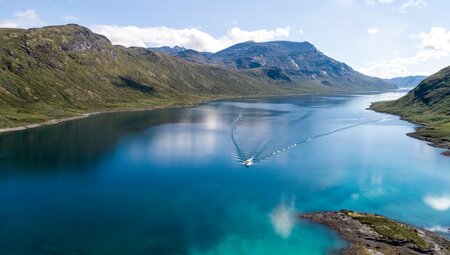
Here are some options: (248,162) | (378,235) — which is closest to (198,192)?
(248,162)

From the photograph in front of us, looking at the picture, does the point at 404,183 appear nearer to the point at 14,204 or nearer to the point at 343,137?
the point at 343,137

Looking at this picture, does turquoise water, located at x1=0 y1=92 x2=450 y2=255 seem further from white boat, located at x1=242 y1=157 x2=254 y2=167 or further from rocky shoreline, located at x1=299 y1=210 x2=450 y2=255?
rocky shoreline, located at x1=299 y1=210 x2=450 y2=255

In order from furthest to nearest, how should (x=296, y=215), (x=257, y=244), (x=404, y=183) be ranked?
(x=404, y=183)
(x=296, y=215)
(x=257, y=244)

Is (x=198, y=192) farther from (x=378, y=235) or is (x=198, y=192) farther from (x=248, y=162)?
(x=378, y=235)

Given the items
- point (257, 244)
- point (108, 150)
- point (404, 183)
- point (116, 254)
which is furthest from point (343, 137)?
point (116, 254)

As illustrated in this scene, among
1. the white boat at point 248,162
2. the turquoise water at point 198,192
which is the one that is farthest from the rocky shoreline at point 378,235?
the white boat at point 248,162

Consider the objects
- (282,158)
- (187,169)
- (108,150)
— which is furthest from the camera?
(108,150)
